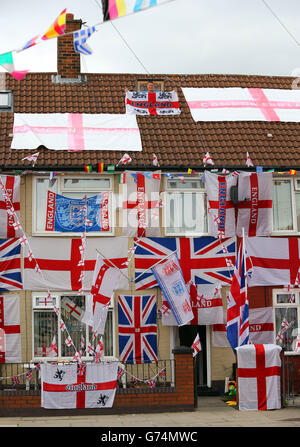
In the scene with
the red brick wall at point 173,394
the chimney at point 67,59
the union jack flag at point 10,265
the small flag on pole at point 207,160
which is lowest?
the red brick wall at point 173,394

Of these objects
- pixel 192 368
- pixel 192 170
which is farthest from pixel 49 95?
pixel 192 368

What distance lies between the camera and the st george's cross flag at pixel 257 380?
15.2m

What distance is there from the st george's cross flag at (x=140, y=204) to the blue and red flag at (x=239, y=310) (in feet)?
8.78

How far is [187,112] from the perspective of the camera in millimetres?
20578

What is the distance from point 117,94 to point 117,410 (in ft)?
30.4

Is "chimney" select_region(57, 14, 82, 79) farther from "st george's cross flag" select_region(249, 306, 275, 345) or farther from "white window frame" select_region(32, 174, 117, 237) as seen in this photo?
"st george's cross flag" select_region(249, 306, 275, 345)

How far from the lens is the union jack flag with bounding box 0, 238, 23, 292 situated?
1764 centimetres

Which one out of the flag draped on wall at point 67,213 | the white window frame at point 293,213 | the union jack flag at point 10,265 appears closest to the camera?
the union jack flag at point 10,265

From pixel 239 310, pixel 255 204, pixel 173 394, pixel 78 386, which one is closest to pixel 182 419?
pixel 173 394

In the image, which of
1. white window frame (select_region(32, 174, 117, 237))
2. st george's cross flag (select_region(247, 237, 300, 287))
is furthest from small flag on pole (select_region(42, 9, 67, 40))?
st george's cross flag (select_region(247, 237, 300, 287))

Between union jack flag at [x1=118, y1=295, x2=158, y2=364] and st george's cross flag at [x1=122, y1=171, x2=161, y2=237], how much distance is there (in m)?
1.61

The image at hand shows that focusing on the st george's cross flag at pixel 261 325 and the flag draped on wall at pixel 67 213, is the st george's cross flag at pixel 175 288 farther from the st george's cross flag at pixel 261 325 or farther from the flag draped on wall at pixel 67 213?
the flag draped on wall at pixel 67 213

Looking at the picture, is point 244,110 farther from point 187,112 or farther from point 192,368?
point 192,368

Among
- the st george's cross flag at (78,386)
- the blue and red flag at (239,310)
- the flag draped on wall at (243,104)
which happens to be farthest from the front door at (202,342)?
the flag draped on wall at (243,104)
